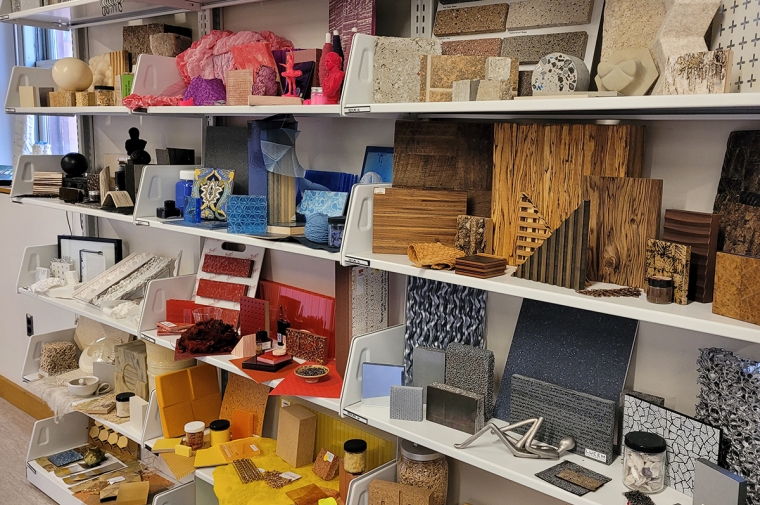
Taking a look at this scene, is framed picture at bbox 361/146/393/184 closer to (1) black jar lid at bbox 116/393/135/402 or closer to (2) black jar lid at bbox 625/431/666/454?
(2) black jar lid at bbox 625/431/666/454

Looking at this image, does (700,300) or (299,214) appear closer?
(700,300)

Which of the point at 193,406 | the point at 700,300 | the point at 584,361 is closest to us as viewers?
the point at 700,300

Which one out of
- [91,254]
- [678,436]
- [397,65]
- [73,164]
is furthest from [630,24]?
[91,254]

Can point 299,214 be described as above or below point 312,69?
below

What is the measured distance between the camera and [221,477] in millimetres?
2285

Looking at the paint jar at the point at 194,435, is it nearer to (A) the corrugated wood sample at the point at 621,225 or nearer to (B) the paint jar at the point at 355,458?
(B) the paint jar at the point at 355,458

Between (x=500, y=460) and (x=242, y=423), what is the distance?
1.32 m

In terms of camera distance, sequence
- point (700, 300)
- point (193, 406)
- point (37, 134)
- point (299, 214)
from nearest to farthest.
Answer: point (700, 300) < point (299, 214) < point (193, 406) < point (37, 134)

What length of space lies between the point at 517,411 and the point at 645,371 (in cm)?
34

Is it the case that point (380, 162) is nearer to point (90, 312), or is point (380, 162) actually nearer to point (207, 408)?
point (207, 408)

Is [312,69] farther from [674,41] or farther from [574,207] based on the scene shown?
[674,41]

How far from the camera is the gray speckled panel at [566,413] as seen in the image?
1644mm

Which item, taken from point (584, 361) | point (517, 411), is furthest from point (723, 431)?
point (517, 411)

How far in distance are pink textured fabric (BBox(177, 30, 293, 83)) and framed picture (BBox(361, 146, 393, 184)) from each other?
518 millimetres
